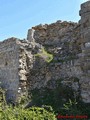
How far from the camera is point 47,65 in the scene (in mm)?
13188

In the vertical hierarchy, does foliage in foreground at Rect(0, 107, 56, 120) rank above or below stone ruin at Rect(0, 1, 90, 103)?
below

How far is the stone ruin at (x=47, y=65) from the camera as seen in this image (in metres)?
11.7

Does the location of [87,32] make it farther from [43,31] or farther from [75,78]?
[43,31]

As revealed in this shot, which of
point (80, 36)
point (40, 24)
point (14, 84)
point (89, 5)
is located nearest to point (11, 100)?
point (14, 84)

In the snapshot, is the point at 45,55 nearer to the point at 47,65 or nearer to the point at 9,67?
the point at 47,65

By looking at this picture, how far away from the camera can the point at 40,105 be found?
11516mm

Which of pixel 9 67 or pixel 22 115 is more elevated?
pixel 9 67

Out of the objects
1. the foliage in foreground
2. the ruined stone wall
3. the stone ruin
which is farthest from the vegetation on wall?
the foliage in foreground

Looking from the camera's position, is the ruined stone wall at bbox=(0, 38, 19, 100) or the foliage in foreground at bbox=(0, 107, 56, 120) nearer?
the foliage in foreground at bbox=(0, 107, 56, 120)

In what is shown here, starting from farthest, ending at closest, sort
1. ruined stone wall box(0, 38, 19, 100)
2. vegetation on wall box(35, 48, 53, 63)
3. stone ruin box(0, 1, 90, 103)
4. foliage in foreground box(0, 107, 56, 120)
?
1. vegetation on wall box(35, 48, 53, 63)
2. ruined stone wall box(0, 38, 19, 100)
3. stone ruin box(0, 1, 90, 103)
4. foliage in foreground box(0, 107, 56, 120)

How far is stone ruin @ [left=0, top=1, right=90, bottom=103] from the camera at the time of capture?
38.4 ft

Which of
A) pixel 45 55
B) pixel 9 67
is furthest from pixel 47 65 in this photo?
pixel 9 67

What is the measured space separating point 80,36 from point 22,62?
2.97 meters

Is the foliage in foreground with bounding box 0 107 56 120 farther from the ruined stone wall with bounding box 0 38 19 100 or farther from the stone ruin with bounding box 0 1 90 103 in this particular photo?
the ruined stone wall with bounding box 0 38 19 100
